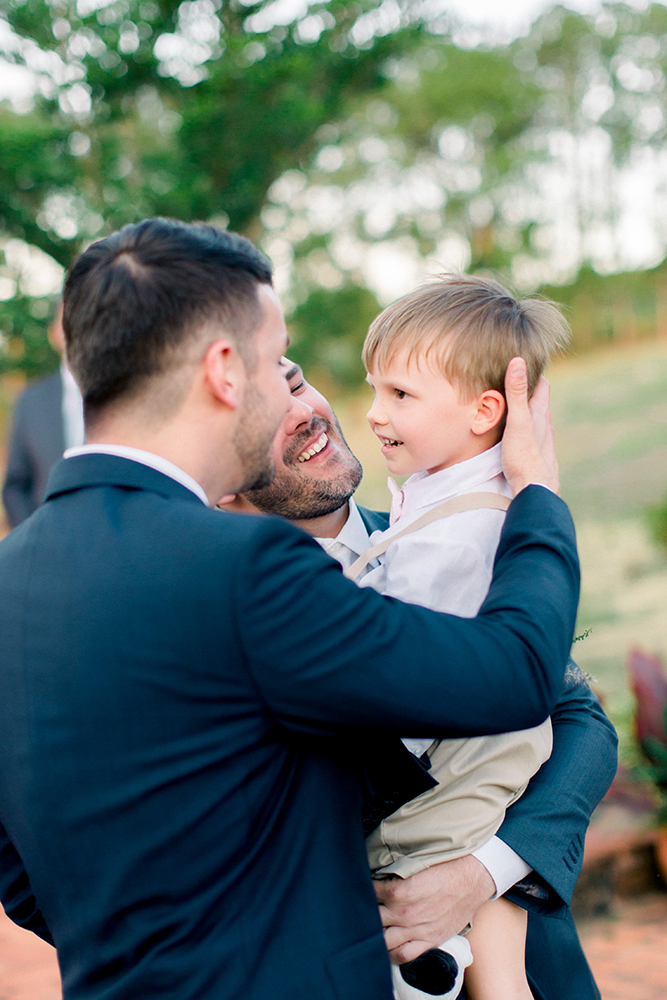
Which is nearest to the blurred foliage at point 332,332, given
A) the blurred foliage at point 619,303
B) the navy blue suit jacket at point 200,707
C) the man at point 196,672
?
the blurred foliage at point 619,303

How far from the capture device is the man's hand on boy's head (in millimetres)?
1492

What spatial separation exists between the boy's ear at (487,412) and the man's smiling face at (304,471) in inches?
18.4

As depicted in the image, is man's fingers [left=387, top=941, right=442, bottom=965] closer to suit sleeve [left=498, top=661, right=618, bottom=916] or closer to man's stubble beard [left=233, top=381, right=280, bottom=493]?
suit sleeve [left=498, top=661, right=618, bottom=916]

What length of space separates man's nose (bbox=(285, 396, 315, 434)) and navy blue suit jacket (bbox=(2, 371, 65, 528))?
2.97 metres

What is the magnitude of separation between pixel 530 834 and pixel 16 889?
2.77 ft

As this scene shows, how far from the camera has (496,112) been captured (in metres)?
20.9

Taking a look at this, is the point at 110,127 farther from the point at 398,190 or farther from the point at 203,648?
the point at 398,190

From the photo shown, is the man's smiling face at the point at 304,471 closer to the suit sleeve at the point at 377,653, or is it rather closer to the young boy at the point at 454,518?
the young boy at the point at 454,518

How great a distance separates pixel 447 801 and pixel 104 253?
1024mm

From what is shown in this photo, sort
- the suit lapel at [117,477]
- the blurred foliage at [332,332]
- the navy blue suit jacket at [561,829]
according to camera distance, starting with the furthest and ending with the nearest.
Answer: the blurred foliage at [332,332], the navy blue suit jacket at [561,829], the suit lapel at [117,477]

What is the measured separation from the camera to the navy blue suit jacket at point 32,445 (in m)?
4.82

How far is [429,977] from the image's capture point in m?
1.44

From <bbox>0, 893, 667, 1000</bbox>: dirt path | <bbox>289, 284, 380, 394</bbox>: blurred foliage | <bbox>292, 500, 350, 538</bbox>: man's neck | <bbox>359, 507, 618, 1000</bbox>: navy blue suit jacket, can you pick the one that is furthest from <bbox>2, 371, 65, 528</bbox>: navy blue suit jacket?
<bbox>289, 284, 380, 394</bbox>: blurred foliage

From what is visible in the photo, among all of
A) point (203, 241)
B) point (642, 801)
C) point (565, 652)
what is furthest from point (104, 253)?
point (642, 801)
